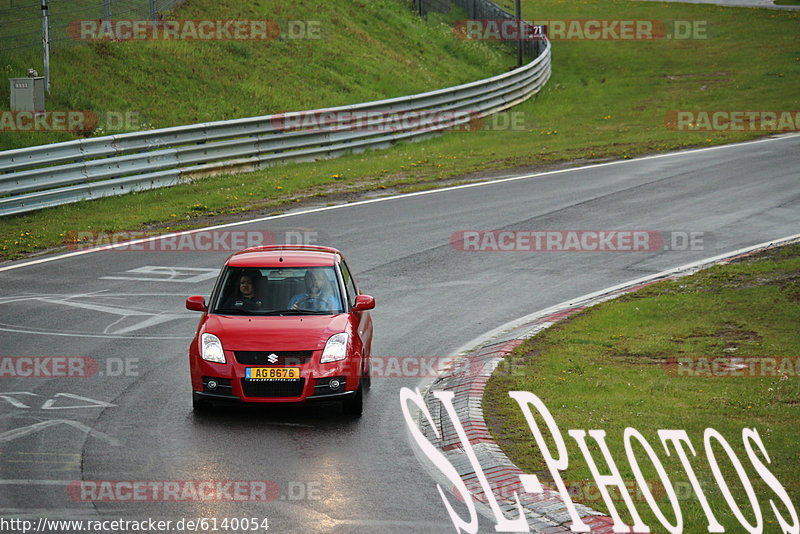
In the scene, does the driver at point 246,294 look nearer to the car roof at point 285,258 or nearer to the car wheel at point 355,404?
the car roof at point 285,258

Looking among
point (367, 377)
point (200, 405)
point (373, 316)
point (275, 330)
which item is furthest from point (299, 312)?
point (373, 316)

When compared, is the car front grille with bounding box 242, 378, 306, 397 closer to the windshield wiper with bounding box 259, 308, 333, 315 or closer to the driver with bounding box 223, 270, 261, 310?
the windshield wiper with bounding box 259, 308, 333, 315

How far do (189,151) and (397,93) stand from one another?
476 inches

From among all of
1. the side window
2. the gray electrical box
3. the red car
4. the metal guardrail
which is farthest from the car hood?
the gray electrical box

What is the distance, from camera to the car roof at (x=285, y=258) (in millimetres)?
10914

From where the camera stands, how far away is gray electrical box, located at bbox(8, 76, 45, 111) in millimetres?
21672

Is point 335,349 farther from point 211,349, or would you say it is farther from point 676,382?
point 676,382

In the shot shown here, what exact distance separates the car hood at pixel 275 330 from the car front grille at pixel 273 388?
13.3 inches

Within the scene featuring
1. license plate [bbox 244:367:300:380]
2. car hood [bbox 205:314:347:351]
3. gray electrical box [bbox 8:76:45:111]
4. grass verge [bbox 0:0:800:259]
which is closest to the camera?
license plate [bbox 244:367:300:380]

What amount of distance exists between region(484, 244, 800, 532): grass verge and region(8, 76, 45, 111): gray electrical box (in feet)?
46.7

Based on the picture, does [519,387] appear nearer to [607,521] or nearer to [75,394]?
[607,521]

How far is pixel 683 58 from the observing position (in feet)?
157

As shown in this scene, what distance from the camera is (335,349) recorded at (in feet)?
32.7

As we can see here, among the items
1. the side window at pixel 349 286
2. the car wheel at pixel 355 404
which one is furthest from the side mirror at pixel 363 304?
the car wheel at pixel 355 404
